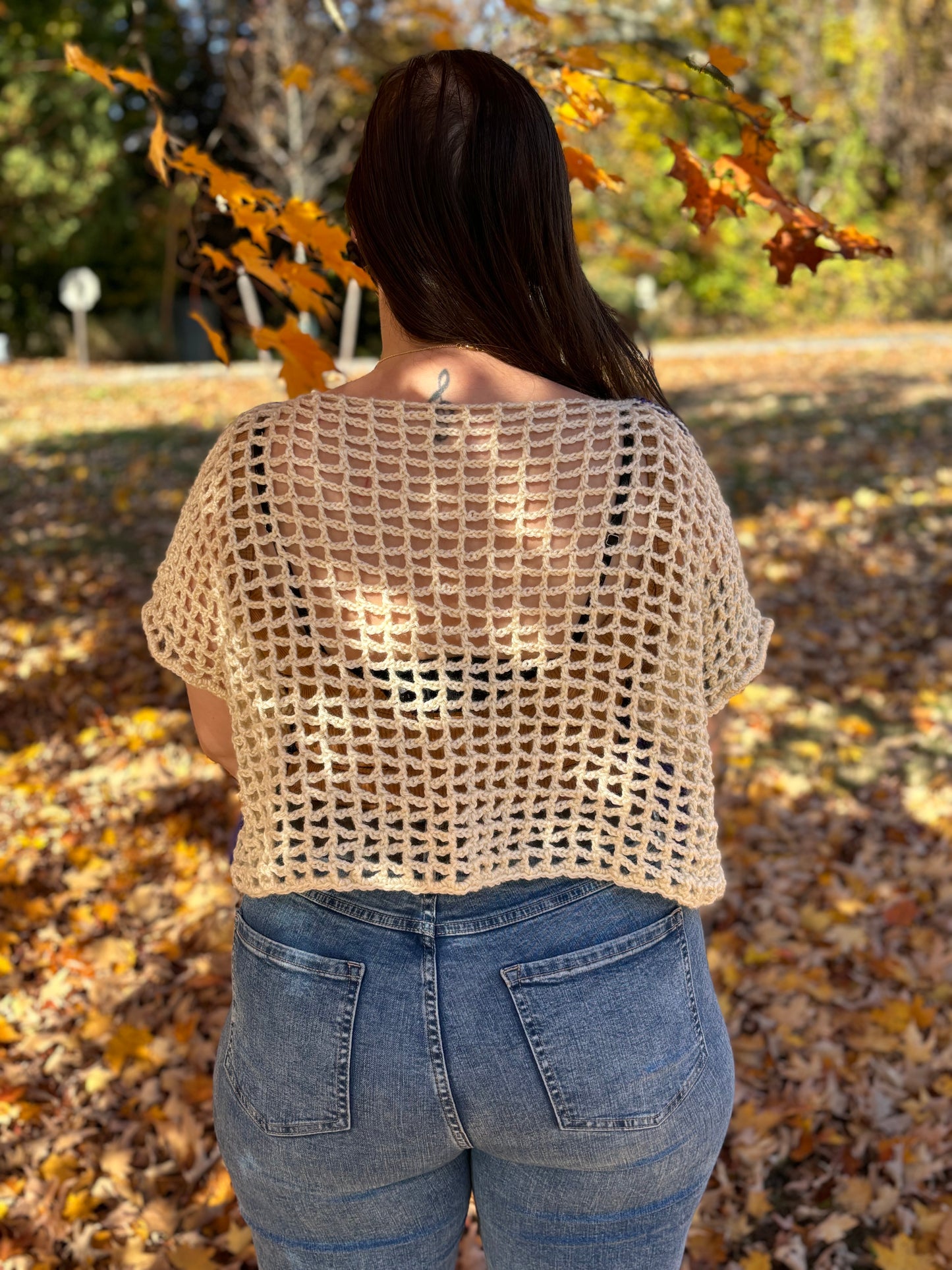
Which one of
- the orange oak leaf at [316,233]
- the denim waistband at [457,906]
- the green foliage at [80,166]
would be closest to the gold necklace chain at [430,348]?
the denim waistband at [457,906]

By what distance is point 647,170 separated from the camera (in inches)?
771

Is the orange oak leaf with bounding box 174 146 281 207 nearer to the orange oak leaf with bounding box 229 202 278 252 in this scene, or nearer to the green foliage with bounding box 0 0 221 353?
the orange oak leaf with bounding box 229 202 278 252

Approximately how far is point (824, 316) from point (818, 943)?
59.7 ft

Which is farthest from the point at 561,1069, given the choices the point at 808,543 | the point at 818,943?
the point at 808,543

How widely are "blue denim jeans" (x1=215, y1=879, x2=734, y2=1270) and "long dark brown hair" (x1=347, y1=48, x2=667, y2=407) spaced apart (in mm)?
657

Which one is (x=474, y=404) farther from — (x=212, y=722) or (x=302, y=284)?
(x=302, y=284)

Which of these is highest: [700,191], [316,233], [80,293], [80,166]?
[700,191]

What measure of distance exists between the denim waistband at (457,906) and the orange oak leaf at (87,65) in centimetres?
169

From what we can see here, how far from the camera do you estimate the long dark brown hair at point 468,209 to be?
48.9 inches

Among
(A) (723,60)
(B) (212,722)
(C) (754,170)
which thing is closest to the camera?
(B) (212,722)

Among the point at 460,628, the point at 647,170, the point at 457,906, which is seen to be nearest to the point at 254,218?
the point at 460,628

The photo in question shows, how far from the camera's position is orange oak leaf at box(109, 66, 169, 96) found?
2158mm

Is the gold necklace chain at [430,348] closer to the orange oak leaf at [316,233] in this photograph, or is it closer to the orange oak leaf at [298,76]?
the orange oak leaf at [316,233]

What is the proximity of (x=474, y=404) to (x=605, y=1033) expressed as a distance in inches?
28.2
